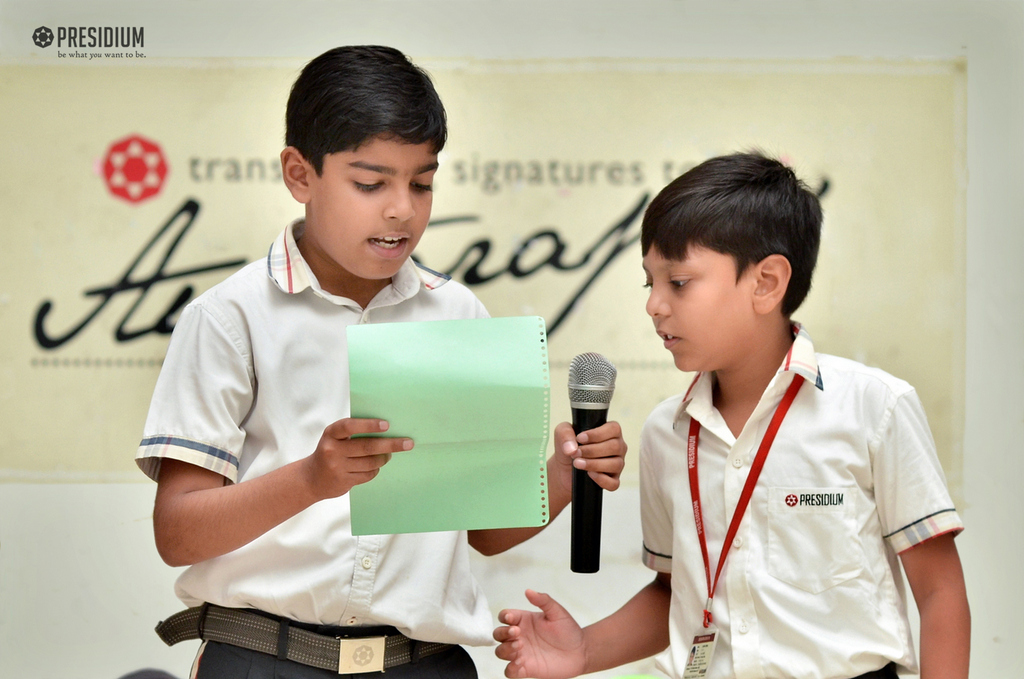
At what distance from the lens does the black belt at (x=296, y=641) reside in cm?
140

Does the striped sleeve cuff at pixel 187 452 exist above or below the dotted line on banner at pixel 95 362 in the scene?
below

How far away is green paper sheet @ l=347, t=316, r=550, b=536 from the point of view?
1241 mm

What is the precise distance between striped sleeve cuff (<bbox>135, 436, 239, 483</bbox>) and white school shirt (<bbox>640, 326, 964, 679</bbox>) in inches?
32.2

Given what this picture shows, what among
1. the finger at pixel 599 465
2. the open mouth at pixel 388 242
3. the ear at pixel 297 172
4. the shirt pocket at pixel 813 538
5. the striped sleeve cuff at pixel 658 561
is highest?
the ear at pixel 297 172

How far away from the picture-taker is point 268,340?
1.46m

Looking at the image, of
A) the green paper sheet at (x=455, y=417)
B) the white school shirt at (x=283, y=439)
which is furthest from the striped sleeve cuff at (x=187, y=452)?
the green paper sheet at (x=455, y=417)

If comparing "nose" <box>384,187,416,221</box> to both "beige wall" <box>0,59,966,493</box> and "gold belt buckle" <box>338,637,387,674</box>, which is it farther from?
"beige wall" <box>0,59,966,493</box>

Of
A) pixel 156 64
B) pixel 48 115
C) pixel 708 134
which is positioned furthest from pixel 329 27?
pixel 708 134

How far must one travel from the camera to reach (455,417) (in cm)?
128

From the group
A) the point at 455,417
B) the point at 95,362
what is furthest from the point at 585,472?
the point at 95,362

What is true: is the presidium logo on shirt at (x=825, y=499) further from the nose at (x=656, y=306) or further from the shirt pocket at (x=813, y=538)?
the nose at (x=656, y=306)

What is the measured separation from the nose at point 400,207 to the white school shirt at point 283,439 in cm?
20

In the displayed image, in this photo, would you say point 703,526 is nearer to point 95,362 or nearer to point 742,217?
point 742,217

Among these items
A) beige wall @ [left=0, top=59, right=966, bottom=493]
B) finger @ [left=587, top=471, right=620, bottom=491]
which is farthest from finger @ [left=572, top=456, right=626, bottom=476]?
beige wall @ [left=0, top=59, right=966, bottom=493]
